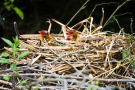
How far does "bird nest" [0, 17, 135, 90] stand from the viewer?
5.15ft

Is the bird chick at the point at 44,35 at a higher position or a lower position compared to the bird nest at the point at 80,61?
higher

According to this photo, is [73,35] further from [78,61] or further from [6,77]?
[6,77]

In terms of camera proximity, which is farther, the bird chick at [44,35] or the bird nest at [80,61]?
the bird chick at [44,35]

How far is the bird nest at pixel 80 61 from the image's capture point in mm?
1570

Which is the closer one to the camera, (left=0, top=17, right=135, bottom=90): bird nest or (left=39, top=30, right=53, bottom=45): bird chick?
(left=0, top=17, right=135, bottom=90): bird nest

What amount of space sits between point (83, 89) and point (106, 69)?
222mm

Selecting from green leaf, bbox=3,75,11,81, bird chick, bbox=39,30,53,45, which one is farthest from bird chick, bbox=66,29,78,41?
green leaf, bbox=3,75,11,81

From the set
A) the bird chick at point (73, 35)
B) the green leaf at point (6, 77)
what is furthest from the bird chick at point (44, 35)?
the green leaf at point (6, 77)

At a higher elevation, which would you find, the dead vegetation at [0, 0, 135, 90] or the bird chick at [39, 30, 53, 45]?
the bird chick at [39, 30, 53, 45]

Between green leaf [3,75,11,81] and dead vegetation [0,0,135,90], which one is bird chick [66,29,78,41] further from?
green leaf [3,75,11,81]

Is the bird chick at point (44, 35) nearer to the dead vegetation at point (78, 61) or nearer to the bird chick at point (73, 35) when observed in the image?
the dead vegetation at point (78, 61)

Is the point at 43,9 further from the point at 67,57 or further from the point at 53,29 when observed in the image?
the point at 67,57

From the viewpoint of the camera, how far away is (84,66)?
1.68m

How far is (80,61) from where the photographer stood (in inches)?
67.6
